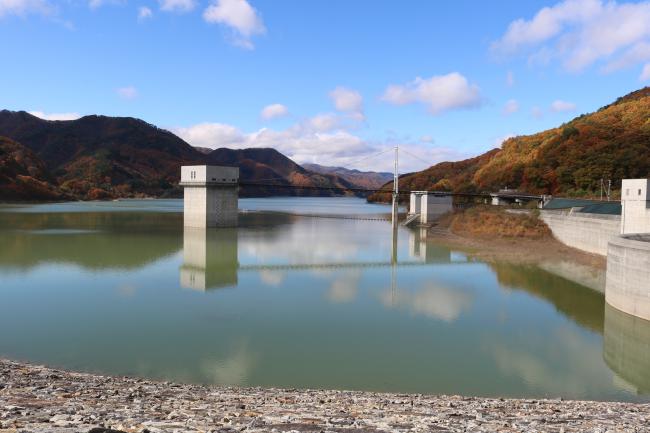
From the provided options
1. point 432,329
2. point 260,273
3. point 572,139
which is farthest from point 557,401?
point 572,139

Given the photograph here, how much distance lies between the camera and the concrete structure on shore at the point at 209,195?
3547 centimetres

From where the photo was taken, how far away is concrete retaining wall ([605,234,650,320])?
1194 centimetres

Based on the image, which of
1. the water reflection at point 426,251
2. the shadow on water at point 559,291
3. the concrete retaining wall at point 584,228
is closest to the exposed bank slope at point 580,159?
the concrete retaining wall at point 584,228

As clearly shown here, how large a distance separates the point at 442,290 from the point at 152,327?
9.55 metres

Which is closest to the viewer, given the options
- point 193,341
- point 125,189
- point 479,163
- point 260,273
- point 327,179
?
point 193,341

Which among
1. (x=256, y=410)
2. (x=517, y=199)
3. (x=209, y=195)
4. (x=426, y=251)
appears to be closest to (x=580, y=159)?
(x=517, y=199)

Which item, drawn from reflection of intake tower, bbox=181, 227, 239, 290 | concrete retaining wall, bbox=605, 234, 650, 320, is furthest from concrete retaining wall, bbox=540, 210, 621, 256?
reflection of intake tower, bbox=181, 227, 239, 290

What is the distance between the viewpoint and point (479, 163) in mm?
81562

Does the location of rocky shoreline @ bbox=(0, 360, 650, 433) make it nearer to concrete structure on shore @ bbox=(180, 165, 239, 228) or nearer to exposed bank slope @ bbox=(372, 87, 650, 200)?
concrete structure on shore @ bbox=(180, 165, 239, 228)

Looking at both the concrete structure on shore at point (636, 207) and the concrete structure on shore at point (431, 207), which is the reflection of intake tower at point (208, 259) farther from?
the concrete structure on shore at point (431, 207)

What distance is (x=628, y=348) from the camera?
10523mm

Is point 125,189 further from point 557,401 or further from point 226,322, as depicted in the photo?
point 557,401

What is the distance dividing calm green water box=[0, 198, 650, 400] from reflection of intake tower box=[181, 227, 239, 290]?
5.6 inches

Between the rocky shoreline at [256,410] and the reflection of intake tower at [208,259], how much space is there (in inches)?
357
